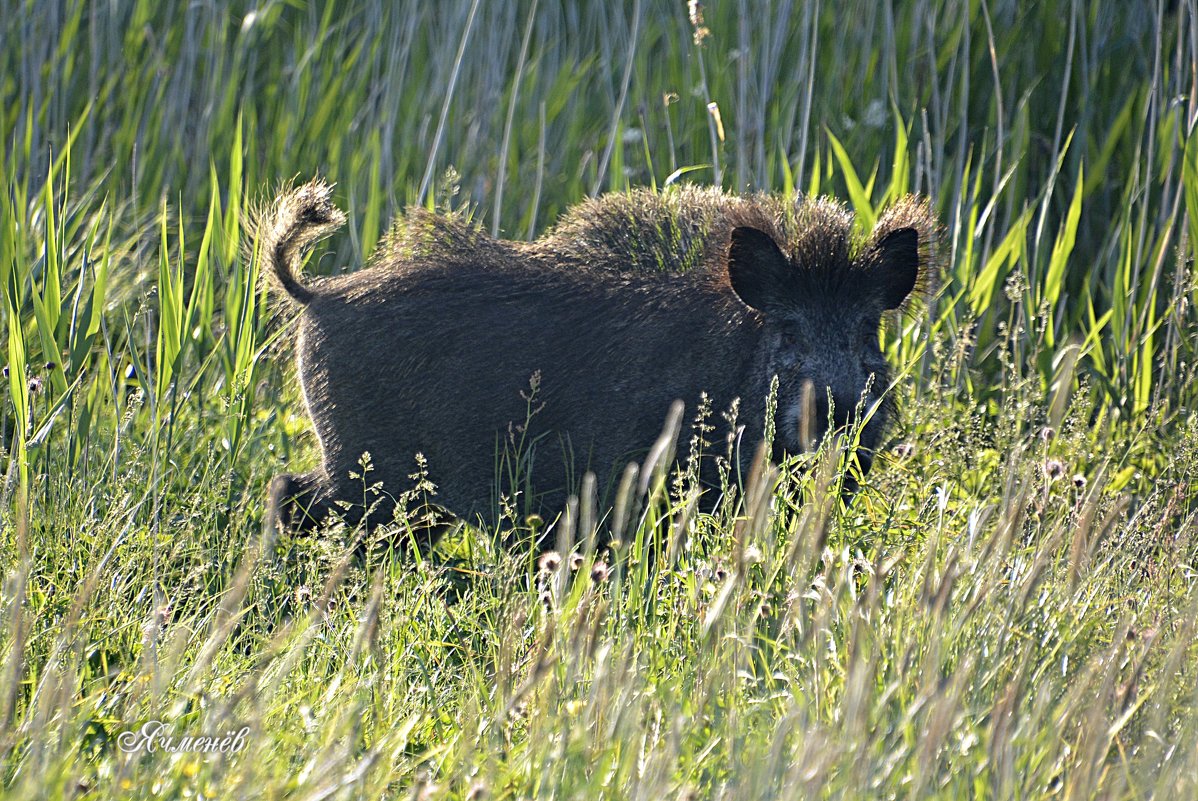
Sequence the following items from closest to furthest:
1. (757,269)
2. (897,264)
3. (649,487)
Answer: (649,487)
(757,269)
(897,264)

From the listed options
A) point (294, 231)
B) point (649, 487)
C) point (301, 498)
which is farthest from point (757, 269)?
point (301, 498)

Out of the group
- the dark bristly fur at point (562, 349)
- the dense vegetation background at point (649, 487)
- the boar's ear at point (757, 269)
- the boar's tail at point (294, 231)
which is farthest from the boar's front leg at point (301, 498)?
the boar's ear at point (757, 269)


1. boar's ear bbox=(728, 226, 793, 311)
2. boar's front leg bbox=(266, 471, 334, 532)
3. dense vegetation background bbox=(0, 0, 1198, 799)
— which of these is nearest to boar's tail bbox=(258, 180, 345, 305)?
dense vegetation background bbox=(0, 0, 1198, 799)

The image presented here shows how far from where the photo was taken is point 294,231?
13.0 feet

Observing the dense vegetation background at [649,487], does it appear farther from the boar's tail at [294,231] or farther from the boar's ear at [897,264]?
the boar's ear at [897,264]

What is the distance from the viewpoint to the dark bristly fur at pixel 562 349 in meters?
3.80

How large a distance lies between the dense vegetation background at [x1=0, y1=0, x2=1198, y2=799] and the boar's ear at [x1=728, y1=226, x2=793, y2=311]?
0.45m

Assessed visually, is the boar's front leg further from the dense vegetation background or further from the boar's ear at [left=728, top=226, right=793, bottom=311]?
the boar's ear at [left=728, top=226, right=793, bottom=311]

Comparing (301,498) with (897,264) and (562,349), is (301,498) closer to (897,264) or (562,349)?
(562,349)

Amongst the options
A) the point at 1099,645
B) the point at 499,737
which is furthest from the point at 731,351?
the point at 499,737

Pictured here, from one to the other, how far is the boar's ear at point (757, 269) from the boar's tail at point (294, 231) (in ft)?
3.81

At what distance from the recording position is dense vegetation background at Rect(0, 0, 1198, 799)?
2.05m

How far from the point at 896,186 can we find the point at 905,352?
1.96 ft

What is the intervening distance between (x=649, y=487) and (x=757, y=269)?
2.26 ft
